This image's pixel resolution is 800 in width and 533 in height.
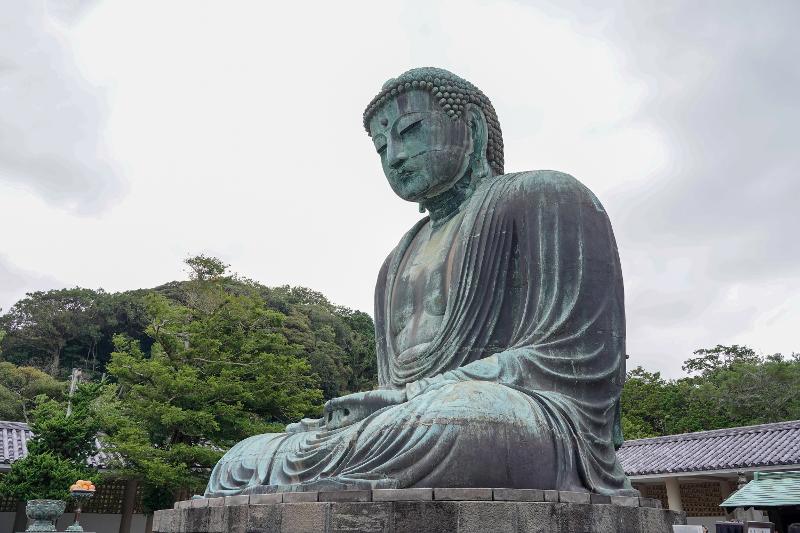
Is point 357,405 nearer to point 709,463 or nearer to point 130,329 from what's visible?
point 709,463

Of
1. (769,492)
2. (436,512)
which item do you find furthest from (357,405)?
(769,492)

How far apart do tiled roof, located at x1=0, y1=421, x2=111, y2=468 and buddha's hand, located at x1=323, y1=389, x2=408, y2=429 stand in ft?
54.8

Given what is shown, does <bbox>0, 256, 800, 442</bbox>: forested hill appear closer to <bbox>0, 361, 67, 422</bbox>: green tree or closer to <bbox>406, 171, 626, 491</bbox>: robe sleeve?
<bbox>0, 361, 67, 422</bbox>: green tree

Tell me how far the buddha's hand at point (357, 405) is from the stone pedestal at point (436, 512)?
3.14 feet

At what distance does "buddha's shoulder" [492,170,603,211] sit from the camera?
583 centimetres

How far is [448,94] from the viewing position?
6.57 m

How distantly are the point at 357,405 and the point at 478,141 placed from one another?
301 cm

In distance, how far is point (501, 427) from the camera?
13.5 feet

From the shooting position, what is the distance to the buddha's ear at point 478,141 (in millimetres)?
6727

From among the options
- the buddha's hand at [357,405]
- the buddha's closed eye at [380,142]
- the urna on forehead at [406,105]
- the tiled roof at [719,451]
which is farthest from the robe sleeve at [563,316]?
the tiled roof at [719,451]

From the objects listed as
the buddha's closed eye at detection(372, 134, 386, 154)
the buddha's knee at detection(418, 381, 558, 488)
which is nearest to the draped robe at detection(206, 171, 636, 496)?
the buddha's knee at detection(418, 381, 558, 488)

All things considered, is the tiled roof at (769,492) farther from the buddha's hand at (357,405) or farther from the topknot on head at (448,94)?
the buddha's hand at (357,405)

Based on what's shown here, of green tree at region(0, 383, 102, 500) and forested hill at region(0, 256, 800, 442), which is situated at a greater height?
forested hill at region(0, 256, 800, 442)

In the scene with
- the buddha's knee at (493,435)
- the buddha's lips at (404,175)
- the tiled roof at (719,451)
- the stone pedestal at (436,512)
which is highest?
the buddha's lips at (404,175)
